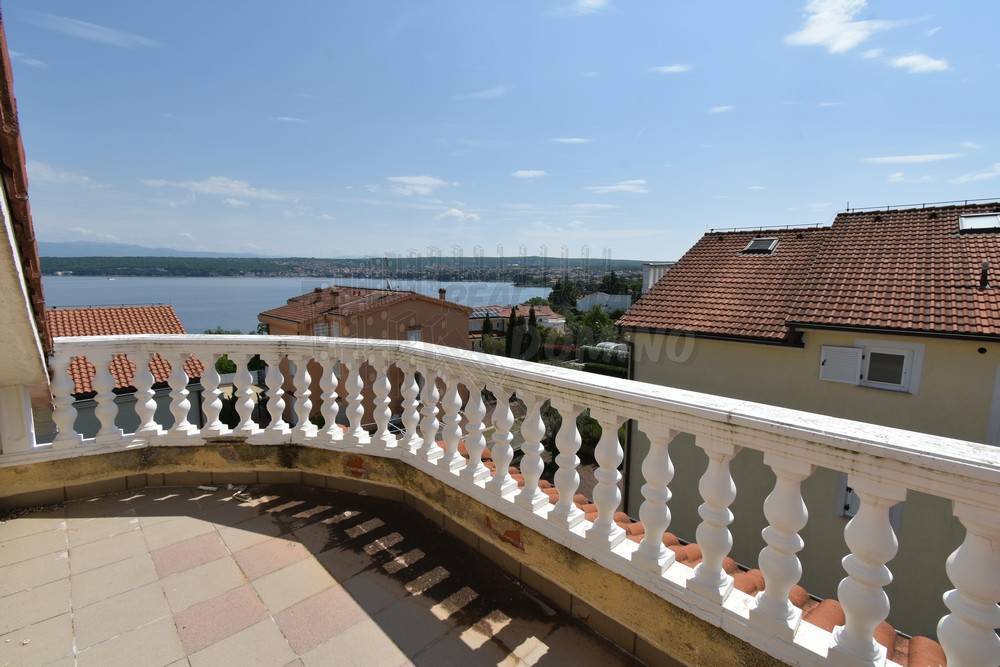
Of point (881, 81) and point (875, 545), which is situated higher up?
point (881, 81)

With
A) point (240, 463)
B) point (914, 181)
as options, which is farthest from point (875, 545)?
point (914, 181)

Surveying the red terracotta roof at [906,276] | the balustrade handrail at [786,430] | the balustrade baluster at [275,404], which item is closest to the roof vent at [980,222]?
the red terracotta roof at [906,276]

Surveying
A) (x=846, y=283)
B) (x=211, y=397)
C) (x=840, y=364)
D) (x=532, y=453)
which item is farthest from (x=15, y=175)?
(x=846, y=283)

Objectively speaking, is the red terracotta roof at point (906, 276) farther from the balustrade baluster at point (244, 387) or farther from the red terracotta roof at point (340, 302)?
the red terracotta roof at point (340, 302)

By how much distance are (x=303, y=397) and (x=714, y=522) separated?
268 centimetres

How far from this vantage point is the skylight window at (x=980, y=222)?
9383mm

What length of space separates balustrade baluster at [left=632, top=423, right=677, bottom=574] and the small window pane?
29.2 ft

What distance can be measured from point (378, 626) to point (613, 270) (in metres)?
26.2

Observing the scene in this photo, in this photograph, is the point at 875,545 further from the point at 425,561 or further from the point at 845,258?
the point at 845,258

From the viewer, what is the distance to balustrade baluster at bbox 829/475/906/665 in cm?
124

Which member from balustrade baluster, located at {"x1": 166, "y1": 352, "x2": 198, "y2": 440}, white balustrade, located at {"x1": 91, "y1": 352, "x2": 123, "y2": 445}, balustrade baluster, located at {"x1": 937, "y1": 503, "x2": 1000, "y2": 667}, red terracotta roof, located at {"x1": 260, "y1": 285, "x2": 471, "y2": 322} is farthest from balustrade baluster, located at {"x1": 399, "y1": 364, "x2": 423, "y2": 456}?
red terracotta roof, located at {"x1": 260, "y1": 285, "x2": 471, "y2": 322}

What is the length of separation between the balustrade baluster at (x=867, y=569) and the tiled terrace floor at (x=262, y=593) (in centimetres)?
92

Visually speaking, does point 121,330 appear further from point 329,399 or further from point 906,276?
point 906,276

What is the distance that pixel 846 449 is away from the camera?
1.26m
